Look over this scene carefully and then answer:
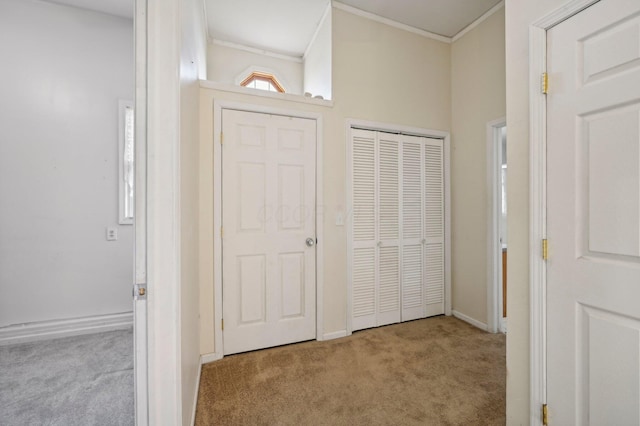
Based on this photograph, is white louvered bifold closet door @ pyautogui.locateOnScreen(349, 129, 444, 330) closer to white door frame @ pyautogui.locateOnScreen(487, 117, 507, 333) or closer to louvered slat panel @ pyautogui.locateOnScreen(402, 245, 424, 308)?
louvered slat panel @ pyautogui.locateOnScreen(402, 245, 424, 308)

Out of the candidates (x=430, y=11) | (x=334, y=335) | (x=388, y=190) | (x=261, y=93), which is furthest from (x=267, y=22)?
(x=334, y=335)

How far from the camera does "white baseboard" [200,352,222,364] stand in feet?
6.91

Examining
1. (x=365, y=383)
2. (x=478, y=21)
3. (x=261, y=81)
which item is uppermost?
(x=478, y=21)

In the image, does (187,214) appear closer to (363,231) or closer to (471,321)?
(363,231)

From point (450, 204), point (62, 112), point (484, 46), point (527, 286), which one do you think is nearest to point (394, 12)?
point (484, 46)

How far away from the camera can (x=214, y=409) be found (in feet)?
5.22

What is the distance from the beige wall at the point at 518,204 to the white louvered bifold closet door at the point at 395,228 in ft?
4.59

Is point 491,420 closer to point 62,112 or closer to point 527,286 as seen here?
point 527,286

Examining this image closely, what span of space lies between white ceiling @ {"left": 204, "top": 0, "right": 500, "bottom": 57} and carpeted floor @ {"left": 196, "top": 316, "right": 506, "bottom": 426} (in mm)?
3081

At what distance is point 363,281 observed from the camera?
8.70 ft

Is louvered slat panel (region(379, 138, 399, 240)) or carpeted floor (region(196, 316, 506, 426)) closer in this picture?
carpeted floor (region(196, 316, 506, 426))

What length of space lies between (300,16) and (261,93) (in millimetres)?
1050

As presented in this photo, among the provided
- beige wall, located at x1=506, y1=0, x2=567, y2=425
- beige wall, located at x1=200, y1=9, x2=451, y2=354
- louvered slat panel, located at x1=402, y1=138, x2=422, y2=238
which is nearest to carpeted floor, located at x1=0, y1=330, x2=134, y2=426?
beige wall, located at x1=200, y1=9, x2=451, y2=354

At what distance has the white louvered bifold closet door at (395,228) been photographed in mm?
2631
